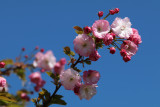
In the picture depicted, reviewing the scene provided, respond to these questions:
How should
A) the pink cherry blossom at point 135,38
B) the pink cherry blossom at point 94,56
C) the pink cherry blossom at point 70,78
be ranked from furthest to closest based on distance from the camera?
the pink cherry blossom at point 135,38 → the pink cherry blossom at point 94,56 → the pink cherry blossom at point 70,78

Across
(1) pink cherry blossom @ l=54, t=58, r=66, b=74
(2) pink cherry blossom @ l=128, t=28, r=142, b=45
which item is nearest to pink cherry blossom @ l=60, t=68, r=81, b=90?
(2) pink cherry blossom @ l=128, t=28, r=142, b=45

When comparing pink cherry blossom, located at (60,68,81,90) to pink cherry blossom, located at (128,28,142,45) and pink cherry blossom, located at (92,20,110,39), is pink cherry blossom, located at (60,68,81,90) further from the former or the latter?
pink cherry blossom, located at (128,28,142,45)

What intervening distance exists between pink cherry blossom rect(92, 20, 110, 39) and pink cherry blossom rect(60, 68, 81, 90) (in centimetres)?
38

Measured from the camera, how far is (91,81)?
202 centimetres

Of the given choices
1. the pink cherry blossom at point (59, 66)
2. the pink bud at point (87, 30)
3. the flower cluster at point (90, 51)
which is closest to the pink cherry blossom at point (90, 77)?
the flower cluster at point (90, 51)

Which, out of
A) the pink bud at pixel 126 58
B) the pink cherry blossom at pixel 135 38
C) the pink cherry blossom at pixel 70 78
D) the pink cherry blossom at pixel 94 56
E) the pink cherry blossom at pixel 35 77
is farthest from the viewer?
the pink cherry blossom at pixel 135 38

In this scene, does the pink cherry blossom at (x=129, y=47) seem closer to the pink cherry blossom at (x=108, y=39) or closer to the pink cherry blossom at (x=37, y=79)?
the pink cherry blossom at (x=108, y=39)

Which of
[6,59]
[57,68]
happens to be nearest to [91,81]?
[6,59]

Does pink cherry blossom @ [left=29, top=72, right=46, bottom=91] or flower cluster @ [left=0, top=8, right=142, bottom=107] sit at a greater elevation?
flower cluster @ [left=0, top=8, right=142, bottom=107]

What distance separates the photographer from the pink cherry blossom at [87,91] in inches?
78.6

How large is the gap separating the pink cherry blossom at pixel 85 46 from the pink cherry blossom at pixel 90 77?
7.2 inches

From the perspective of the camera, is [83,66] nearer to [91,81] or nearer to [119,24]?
[91,81]

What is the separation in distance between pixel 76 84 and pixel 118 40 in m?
0.58

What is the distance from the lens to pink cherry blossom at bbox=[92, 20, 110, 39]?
2.01m
